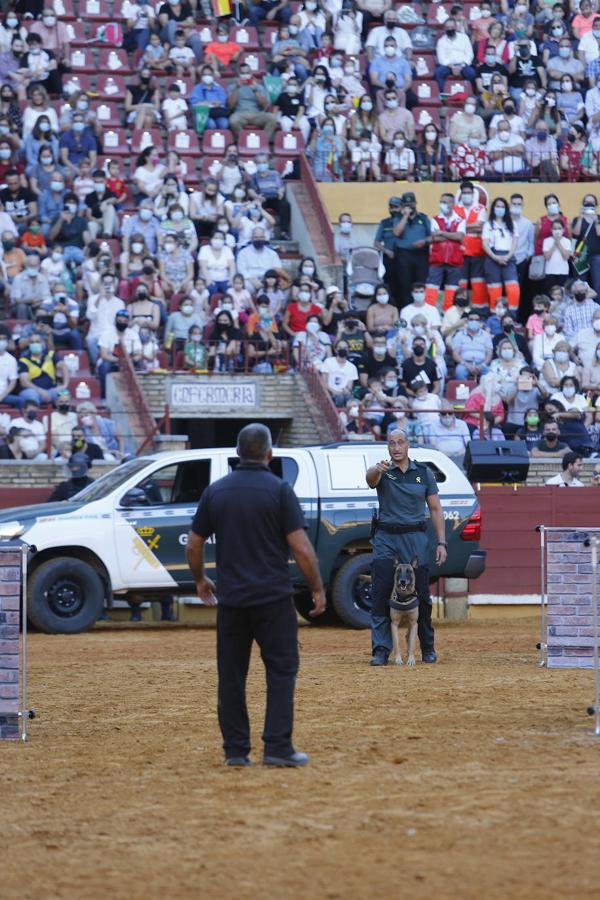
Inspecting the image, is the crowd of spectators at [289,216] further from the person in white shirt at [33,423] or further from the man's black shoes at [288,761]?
the man's black shoes at [288,761]

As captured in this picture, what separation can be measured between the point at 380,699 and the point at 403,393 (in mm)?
14101

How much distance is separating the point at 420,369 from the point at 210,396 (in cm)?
325

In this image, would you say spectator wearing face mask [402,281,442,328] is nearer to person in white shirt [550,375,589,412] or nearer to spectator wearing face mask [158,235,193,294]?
person in white shirt [550,375,589,412]

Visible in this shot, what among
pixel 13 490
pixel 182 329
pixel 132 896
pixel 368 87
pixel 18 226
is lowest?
pixel 132 896

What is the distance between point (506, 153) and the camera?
32250 millimetres

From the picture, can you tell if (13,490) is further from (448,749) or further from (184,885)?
(184,885)

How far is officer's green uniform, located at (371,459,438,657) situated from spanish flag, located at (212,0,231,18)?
20.5m

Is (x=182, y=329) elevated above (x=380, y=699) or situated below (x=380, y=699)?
above

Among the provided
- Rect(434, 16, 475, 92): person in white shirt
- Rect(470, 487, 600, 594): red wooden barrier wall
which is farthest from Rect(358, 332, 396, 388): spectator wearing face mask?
Rect(434, 16, 475, 92): person in white shirt

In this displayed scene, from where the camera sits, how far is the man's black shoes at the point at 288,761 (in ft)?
30.9

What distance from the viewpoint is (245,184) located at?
30438 mm

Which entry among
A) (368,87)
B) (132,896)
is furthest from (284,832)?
(368,87)

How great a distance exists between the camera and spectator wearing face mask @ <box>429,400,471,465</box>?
25.3 m

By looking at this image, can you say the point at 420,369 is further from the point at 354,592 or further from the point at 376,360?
the point at 354,592
